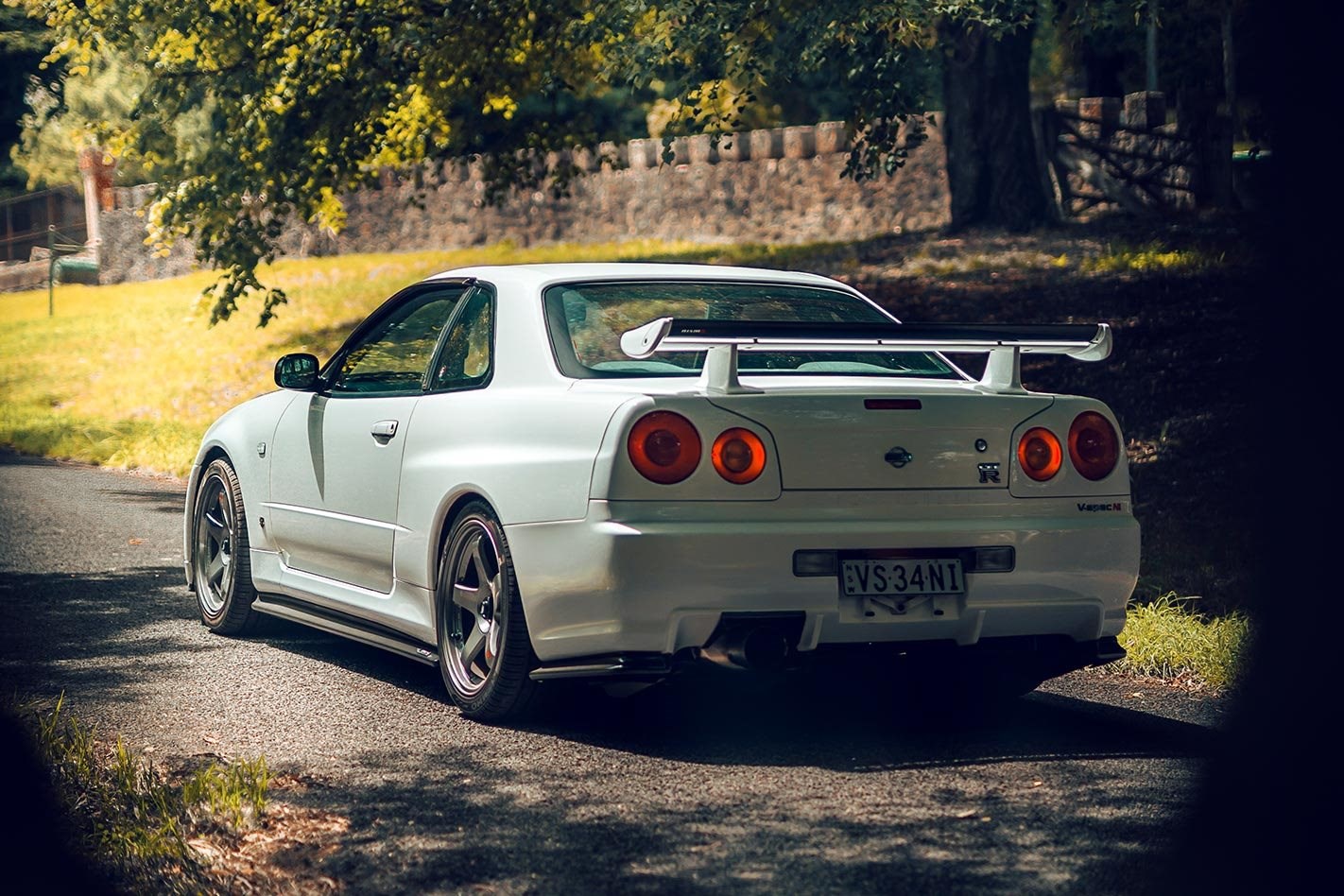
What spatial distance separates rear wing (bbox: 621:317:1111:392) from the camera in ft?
17.1

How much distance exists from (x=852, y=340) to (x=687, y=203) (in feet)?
73.7

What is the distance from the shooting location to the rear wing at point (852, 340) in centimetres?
520

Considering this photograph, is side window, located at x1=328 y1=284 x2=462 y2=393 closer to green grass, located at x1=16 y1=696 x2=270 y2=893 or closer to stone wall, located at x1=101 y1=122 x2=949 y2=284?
green grass, located at x1=16 y1=696 x2=270 y2=893

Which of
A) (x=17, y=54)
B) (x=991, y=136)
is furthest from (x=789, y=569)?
(x=17, y=54)

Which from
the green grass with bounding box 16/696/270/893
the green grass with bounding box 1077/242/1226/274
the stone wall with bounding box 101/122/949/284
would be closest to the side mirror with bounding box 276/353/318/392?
the green grass with bounding box 16/696/270/893

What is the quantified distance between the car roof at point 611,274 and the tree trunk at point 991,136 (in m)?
12.6

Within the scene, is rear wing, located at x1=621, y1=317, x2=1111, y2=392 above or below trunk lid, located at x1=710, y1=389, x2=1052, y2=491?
above

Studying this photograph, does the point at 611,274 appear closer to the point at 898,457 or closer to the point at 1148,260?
the point at 898,457

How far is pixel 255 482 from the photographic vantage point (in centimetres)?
746

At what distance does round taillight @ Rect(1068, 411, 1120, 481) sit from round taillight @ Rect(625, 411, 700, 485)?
1.27m

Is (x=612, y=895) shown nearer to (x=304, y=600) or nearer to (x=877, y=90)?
(x=304, y=600)

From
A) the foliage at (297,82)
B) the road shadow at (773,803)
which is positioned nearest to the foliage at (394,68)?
the foliage at (297,82)

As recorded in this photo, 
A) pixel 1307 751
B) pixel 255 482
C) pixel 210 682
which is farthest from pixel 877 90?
pixel 1307 751

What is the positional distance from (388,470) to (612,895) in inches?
104
